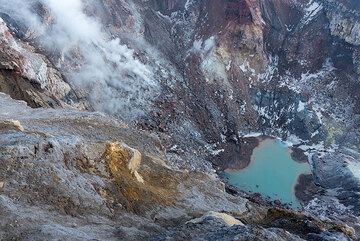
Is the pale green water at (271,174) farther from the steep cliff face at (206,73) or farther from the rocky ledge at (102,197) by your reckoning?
the rocky ledge at (102,197)

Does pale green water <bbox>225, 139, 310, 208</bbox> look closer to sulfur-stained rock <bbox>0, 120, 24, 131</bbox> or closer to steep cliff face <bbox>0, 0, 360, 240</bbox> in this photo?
steep cliff face <bbox>0, 0, 360, 240</bbox>

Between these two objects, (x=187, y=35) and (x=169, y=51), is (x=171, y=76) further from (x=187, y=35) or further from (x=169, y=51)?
(x=187, y=35)

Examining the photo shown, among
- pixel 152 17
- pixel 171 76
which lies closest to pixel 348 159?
pixel 171 76

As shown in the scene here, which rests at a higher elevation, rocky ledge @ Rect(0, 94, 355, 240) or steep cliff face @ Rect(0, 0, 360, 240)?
steep cliff face @ Rect(0, 0, 360, 240)

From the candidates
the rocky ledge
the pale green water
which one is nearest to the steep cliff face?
the pale green water

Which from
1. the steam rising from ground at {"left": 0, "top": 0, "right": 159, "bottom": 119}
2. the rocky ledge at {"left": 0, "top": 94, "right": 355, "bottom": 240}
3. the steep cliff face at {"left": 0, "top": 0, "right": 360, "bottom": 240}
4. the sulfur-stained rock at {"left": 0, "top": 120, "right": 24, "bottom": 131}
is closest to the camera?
the rocky ledge at {"left": 0, "top": 94, "right": 355, "bottom": 240}

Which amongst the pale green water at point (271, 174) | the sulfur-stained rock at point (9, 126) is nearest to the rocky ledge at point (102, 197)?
the sulfur-stained rock at point (9, 126)

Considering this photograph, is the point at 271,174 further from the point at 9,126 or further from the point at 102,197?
the point at 9,126
